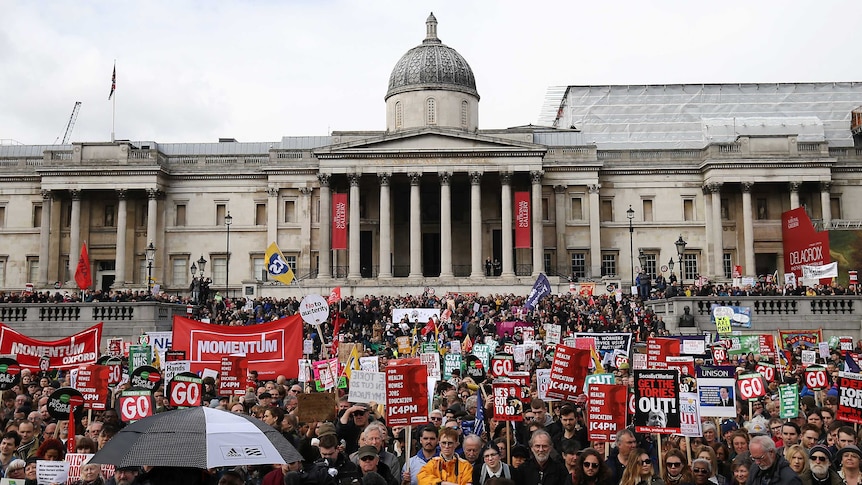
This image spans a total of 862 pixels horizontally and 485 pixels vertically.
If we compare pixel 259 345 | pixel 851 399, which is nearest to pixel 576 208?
pixel 259 345

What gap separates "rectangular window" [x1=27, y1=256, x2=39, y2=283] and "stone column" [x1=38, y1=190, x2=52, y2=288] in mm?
2033

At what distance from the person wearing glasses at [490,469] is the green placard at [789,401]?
5776 millimetres

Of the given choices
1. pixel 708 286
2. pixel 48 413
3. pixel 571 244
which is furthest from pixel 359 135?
pixel 48 413

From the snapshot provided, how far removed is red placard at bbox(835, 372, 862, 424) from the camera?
1299 cm

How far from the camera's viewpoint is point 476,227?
55.9 m

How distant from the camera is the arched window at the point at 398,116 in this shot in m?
62.1

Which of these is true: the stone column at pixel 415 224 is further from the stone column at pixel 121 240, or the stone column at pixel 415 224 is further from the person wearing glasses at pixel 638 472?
the person wearing glasses at pixel 638 472

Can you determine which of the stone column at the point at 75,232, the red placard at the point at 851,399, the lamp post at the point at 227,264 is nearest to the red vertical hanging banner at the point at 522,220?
the lamp post at the point at 227,264

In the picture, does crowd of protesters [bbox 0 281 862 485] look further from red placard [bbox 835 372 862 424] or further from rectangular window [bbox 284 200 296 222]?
rectangular window [bbox 284 200 296 222]

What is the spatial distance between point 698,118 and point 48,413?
67.0m

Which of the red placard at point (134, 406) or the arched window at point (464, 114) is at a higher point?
the arched window at point (464, 114)

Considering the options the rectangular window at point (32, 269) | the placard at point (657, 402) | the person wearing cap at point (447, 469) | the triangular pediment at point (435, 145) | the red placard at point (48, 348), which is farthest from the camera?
the rectangular window at point (32, 269)

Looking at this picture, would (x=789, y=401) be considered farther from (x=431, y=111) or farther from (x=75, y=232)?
(x=75, y=232)

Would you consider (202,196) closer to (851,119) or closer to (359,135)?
(359,135)
